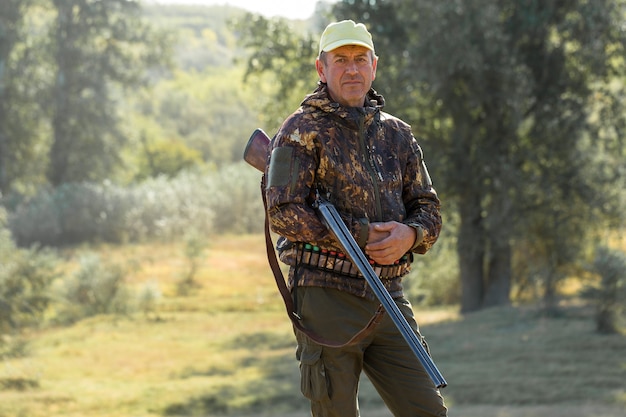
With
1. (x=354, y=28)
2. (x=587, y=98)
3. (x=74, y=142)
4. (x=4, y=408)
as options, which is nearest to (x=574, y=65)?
(x=587, y=98)

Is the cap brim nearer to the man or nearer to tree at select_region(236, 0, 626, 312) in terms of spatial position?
the man

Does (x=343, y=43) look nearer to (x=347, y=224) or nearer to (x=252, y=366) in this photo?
(x=347, y=224)

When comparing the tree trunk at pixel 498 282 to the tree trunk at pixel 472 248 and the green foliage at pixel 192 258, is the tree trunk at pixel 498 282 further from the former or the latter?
the green foliage at pixel 192 258

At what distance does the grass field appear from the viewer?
966cm

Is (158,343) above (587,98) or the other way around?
the other way around

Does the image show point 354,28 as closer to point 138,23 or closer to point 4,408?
point 4,408

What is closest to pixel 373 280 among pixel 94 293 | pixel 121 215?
pixel 94 293

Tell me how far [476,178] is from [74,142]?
2242 centimetres

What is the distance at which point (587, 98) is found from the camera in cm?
1625

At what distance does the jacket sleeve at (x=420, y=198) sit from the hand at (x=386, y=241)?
0.57ft

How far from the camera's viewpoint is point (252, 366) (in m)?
13.3

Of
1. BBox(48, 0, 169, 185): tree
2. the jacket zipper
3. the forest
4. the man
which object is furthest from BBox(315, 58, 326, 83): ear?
BBox(48, 0, 169, 185): tree

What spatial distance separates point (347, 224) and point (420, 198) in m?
0.44

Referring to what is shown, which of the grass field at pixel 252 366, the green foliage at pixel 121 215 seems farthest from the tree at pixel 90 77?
the grass field at pixel 252 366
